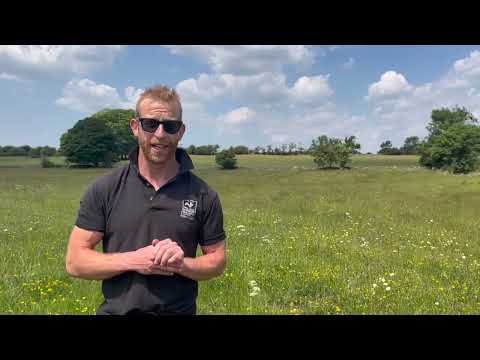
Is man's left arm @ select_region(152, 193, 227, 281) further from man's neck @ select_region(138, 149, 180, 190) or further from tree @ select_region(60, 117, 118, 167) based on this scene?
tree @ select_region(60, 117, 118, 167)

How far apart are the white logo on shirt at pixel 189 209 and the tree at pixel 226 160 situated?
6906 centimetres

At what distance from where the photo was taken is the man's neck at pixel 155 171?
11.4ft

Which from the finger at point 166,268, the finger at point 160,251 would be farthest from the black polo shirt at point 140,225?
the finger at point 160,251

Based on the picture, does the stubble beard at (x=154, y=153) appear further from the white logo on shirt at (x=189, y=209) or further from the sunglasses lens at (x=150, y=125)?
the white logo on shirt at (x=189, y=209)

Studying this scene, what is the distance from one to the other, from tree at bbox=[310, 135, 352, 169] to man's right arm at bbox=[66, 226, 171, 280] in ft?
265

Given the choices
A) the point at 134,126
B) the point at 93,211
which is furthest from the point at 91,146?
the point at 93,211

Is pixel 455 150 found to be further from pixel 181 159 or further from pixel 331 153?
pixel 181 159

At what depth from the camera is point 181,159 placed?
3.65m

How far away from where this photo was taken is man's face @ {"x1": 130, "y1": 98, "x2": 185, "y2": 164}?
335cm

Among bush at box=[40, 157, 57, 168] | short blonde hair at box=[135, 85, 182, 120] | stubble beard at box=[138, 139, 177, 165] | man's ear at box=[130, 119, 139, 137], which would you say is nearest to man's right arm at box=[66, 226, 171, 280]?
stubble beard at box=[138, 139, 177, 165]

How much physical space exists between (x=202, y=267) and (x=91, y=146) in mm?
76109

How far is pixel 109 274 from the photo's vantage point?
3178 millimetres
